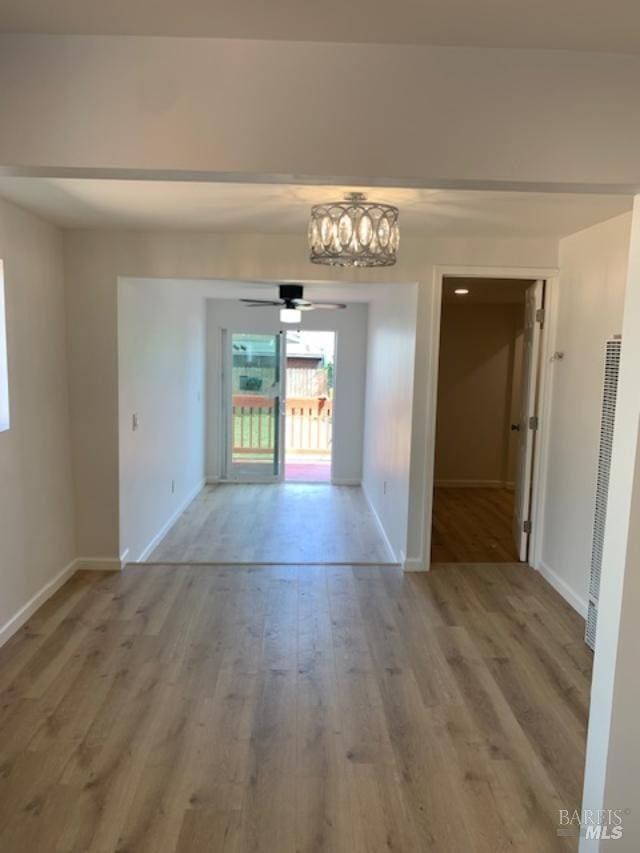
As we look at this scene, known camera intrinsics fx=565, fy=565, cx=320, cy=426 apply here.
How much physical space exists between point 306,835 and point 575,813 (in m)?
0.93

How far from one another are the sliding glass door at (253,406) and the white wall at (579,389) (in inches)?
168

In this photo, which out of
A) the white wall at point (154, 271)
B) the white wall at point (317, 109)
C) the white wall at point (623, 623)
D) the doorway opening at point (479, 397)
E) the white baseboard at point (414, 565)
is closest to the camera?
the white wall at point (317, 109)

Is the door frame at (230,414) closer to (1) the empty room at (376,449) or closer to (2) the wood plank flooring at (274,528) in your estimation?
(2) the wood plank flooring at (274,528)

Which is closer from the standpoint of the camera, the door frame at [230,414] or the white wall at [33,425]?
the white wall at [33,425]

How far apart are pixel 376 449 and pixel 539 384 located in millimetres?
2232

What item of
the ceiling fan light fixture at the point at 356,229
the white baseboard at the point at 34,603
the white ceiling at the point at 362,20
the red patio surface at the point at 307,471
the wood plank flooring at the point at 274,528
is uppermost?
the white ceiling at the point at 362,20

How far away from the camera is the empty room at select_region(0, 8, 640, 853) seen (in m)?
1.39

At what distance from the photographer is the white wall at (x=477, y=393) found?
7.08 m

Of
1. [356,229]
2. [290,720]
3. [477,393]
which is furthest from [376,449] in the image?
[290,720]

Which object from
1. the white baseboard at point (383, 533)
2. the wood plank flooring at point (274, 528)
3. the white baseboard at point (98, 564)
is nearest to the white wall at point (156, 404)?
the white baseboard at point (98, 564)

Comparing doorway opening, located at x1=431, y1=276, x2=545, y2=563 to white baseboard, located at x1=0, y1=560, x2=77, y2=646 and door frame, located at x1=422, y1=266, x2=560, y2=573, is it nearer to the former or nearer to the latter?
door frame, located at x1=422, y1=266, x2=560, y2=573

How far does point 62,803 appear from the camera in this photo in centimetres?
193

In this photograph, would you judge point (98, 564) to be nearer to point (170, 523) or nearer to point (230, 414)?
point (170, 523)

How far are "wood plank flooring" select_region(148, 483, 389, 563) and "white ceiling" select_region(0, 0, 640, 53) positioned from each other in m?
3.61
